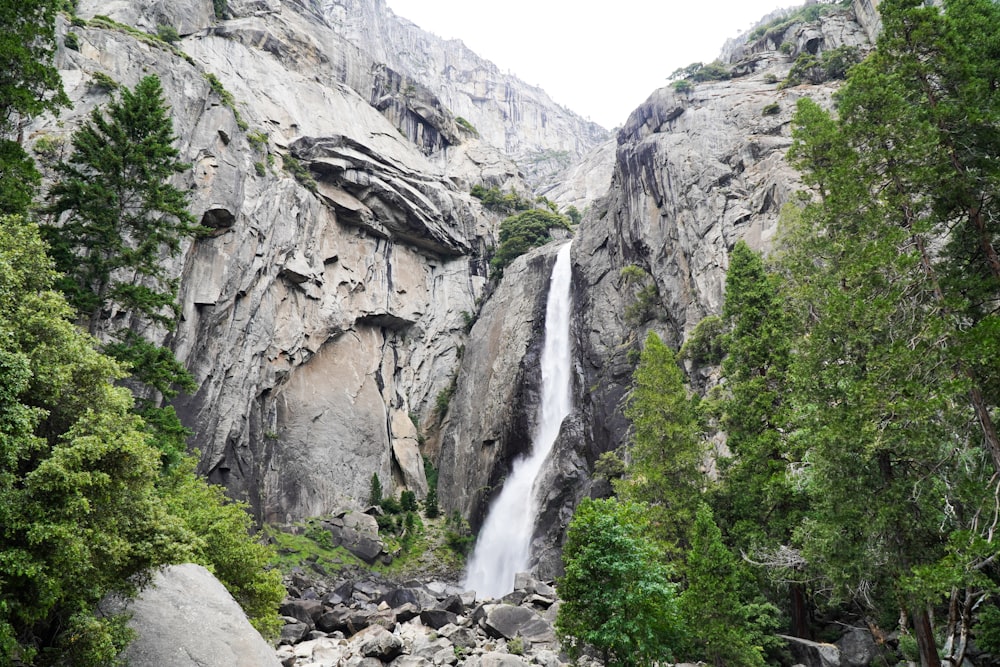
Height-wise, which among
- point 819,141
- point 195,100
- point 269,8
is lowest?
point 819,141

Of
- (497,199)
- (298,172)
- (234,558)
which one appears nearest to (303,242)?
(298,172)

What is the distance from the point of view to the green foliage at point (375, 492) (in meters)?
42.3

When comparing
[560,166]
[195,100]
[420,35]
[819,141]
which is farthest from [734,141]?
[420,35]

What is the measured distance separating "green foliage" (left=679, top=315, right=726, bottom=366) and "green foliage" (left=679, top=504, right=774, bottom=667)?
16.7 meters

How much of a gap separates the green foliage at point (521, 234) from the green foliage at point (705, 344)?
29021 millimetres

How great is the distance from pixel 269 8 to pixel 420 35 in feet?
291

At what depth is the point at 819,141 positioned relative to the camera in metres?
15.4

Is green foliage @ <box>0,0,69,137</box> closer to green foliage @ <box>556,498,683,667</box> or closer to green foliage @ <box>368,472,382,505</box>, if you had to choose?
green foliage @ <box>556,498,683,667</box>

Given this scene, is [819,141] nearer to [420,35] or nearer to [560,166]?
[560,166]

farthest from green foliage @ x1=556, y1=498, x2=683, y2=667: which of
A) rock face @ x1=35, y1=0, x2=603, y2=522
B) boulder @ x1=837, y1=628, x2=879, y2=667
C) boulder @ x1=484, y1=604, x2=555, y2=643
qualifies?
rock face @ x1=35, y1=0, x2=603, y2=522

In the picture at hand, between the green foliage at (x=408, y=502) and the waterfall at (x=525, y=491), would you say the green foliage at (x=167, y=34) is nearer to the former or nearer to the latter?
the waterfall at (x=525, y=491)

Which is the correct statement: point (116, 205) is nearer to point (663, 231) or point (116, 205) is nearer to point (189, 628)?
point (189, 628)

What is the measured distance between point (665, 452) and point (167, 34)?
Answer: 166 feet

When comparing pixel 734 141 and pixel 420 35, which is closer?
pixel 734 141
